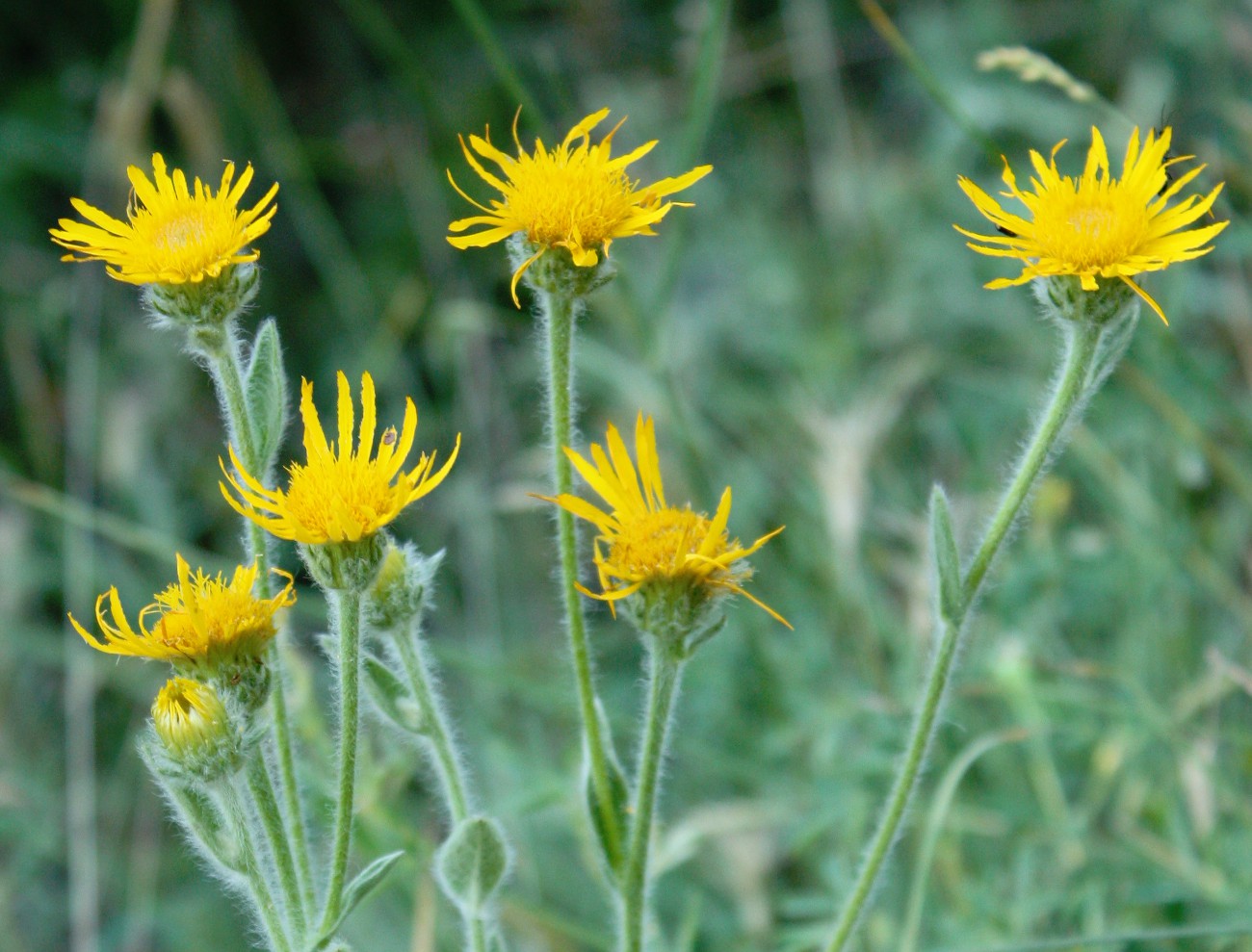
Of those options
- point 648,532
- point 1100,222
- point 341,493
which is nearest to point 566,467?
point 648,532

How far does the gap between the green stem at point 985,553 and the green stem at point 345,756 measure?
64 cm

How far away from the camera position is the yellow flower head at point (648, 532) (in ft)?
4.82

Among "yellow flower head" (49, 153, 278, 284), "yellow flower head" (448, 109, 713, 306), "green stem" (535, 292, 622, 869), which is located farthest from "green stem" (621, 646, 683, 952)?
"yellow flower head" (49, 153, 278, 284)

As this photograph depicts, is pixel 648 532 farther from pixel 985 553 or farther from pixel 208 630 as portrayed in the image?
pixel 208 630

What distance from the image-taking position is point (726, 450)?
391 centimetres

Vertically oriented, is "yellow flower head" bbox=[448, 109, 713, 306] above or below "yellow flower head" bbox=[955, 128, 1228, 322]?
above

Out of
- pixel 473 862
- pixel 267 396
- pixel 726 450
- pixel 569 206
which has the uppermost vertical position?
pixel 726 450

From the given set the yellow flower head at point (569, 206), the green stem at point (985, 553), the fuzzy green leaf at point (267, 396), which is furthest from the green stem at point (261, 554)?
the green stem at point (985, 553)

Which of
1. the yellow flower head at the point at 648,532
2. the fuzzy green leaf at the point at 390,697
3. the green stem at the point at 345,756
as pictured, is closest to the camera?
the green stem at the point at 345,756

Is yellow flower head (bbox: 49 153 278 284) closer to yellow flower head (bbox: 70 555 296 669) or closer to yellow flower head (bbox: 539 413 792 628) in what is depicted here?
yellow flower head (bbox: 70 555 296 669)

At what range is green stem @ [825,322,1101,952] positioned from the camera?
1.51 metres

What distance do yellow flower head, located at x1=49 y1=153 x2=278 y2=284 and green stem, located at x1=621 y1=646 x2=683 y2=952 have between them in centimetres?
71

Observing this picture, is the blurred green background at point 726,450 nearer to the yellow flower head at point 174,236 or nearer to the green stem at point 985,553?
the green stem at point 985,553

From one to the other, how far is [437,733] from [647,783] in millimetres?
283
